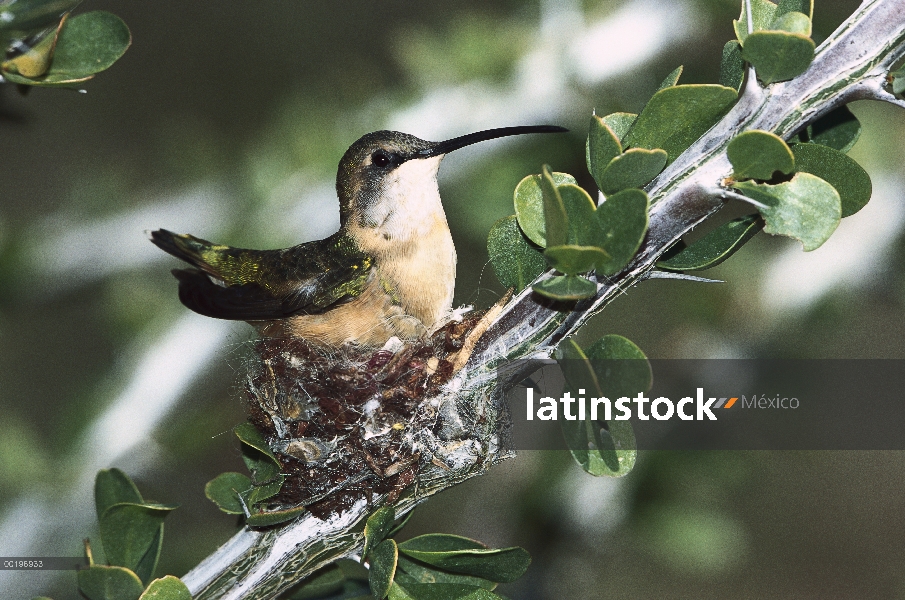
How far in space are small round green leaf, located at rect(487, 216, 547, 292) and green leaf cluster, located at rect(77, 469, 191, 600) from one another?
93 cm

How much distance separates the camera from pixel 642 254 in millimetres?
1465

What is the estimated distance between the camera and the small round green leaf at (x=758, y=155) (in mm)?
1248

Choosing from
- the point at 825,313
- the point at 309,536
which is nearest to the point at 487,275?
the point at 825,313

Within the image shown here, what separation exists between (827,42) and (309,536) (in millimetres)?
1513

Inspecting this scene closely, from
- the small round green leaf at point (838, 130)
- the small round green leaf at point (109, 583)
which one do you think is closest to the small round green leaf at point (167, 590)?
the small round green leaf at point (109, 583)

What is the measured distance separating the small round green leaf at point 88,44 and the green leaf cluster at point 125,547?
37.5 inches

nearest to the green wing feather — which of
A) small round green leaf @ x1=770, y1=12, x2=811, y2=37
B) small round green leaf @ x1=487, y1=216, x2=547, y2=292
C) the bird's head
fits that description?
the bird's head

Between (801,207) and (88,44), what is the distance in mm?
1421

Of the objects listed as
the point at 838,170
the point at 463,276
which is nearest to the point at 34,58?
the point at 838,170

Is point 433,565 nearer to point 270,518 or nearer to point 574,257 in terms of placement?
point 270,518

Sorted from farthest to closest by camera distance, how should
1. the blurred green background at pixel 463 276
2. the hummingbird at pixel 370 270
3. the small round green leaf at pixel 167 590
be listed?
the blurred green background at pixel 463 276 < the hummingbird at pixel 370 270 < the small round green leaf at pixel 167 590

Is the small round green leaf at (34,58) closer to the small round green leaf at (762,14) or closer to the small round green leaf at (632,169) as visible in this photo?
the small round green leaf at (632,169)

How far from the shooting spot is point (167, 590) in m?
1.58

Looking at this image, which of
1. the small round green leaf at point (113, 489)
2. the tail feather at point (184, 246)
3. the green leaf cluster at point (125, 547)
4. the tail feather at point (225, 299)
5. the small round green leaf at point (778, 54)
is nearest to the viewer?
the small round green leaf at point (778, 54)
